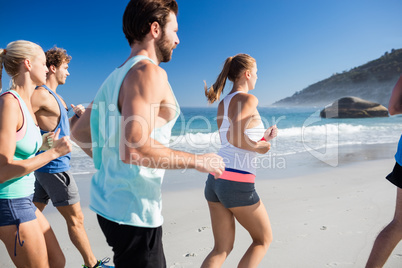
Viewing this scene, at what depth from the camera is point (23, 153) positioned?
6.21 ft

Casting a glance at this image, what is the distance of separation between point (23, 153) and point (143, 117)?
3.48 feet

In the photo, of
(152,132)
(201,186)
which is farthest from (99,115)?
(201,186)

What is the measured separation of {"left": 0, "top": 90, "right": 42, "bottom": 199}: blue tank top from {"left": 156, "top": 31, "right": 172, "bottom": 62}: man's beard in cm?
93

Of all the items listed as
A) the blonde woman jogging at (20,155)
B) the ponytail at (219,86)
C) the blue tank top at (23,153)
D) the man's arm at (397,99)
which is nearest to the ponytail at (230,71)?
the ponytail at (219,86)

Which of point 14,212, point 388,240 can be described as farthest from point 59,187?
point 388,240

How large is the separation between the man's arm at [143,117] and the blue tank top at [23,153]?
33.6 inches

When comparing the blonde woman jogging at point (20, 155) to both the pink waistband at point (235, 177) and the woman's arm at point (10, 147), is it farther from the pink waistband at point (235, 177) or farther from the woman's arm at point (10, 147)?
the pink waistband at point (235, 177)

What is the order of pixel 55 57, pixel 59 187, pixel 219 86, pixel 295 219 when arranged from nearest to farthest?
pixel 219 86
pixel 59 187
pixel 55 57
pixel 295 219

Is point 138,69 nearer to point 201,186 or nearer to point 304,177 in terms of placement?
point 201,186

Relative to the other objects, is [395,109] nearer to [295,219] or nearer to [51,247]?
[295,219]

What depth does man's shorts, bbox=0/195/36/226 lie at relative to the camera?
5.98 feet

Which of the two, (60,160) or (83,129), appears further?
(60,160)

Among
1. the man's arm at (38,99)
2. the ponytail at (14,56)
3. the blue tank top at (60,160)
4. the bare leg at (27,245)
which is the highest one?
the ponytail at (14,56)

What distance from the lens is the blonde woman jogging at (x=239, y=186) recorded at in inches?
88.4
